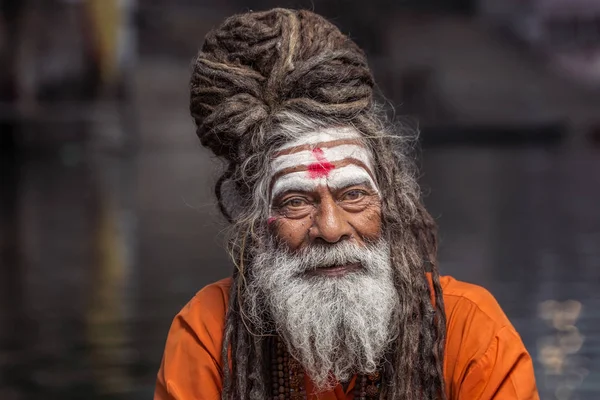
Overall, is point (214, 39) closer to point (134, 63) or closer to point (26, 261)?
point (26, 261)

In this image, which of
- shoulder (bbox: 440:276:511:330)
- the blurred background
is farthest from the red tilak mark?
the blurred background

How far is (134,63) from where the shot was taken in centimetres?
2717

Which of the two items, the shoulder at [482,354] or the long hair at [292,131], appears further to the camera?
the long hair at [292,131]

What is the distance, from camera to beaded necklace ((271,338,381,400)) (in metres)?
2.78

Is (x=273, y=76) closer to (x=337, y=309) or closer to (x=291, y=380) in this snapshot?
(x=337, y=309)

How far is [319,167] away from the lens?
108 inches

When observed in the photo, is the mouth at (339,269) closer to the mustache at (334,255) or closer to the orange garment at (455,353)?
the mustache at (334,255)

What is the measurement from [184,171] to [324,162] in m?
Answer: 17.5

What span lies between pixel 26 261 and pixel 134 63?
703 inches

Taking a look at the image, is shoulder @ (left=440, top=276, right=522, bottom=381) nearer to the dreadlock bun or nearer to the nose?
the nose

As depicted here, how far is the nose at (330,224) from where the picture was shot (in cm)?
270

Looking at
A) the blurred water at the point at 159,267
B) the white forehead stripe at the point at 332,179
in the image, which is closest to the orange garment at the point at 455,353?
the white forehead stripe at the point at 332,179

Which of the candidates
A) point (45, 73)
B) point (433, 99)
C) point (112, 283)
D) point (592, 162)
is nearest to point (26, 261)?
Answer: point (112, 283)

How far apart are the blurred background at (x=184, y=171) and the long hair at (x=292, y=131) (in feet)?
1.28
